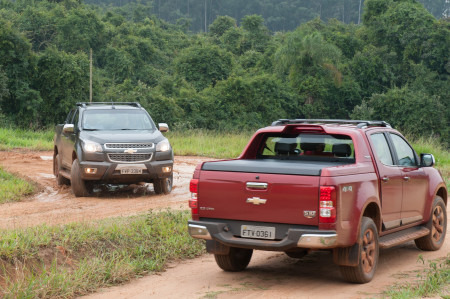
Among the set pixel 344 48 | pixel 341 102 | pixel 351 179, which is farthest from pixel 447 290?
pixel 344 48

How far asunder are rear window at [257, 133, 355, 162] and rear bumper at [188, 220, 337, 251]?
1656 millimetres

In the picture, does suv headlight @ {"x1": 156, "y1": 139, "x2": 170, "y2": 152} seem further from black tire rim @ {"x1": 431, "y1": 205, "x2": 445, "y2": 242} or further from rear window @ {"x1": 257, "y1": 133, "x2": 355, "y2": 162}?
black tire rim @ {"x1": 431, "y1": 205, "x2": 445, "y2": 242}

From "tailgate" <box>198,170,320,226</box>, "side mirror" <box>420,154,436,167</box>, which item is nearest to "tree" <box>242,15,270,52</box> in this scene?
"side mirror" <box>420,154,436,167</box>

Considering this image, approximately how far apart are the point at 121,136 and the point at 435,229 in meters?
6.89

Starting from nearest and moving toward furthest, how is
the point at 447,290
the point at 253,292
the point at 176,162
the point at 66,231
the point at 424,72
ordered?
the point at 447,290
the point at 253,292
the point at 66,231
the point at 176,162
the point at 424,72

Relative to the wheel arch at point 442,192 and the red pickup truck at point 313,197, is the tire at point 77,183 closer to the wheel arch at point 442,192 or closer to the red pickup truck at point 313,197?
the red pickup truck at point 313,197

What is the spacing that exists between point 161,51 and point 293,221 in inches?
2499

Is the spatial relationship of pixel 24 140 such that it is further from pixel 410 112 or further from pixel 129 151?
pixel 410 112

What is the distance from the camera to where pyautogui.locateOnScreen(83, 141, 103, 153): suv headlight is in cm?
1400

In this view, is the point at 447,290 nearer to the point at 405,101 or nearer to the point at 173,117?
the point at 173,117

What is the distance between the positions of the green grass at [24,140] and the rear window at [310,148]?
683 inches

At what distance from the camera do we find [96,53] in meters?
60.6

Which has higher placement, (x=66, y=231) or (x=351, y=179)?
(x=351, y=179)

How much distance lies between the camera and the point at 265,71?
6450 centimetres
